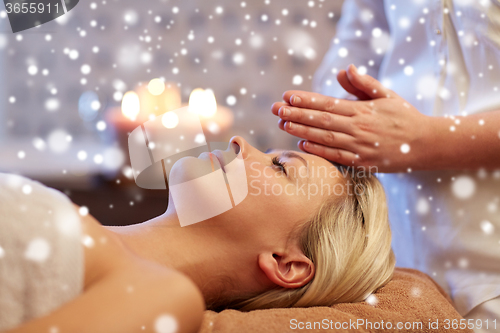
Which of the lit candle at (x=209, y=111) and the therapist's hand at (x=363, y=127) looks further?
the lit candle at (x=209, y=111)

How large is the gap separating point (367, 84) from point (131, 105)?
851mm

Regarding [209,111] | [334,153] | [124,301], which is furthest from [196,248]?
[209,111]

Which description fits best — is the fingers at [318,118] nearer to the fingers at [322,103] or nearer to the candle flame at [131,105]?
the fingers at [322,103]

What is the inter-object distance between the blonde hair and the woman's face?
0.04 m

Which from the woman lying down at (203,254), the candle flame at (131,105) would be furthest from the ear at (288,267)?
the candle flame at (131,105)

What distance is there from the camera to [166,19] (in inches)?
56.9

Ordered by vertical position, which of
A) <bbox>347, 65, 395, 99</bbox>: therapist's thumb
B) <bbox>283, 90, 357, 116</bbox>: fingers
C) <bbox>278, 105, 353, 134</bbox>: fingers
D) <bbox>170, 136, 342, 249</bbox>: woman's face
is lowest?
<bbox>170, 136, 342, 249</bbox>: woman's face

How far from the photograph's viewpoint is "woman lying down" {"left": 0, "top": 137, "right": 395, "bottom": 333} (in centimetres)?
47

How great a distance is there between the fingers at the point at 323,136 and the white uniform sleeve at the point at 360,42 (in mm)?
364

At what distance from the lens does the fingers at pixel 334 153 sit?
890 mm

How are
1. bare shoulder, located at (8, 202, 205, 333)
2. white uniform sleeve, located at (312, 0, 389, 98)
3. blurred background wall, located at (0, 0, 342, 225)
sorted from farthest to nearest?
blurred background wall, located at (0, 0, 342, 225)
white uniform sleeve, located at (312, 0, 389, 98)
bare shoulder, located at (8, 202, 205, 333)

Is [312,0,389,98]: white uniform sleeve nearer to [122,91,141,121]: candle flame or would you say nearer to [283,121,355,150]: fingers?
[283,121,355,150]: fingers

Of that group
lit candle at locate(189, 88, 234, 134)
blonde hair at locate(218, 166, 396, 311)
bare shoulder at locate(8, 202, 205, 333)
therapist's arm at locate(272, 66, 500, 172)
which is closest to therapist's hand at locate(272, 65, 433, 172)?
therapist's arm at locate(272, 66, 500, 172)

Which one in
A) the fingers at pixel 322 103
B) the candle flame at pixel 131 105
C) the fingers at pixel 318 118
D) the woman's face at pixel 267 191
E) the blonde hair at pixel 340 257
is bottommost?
the blonde hair at pixel 340 257
